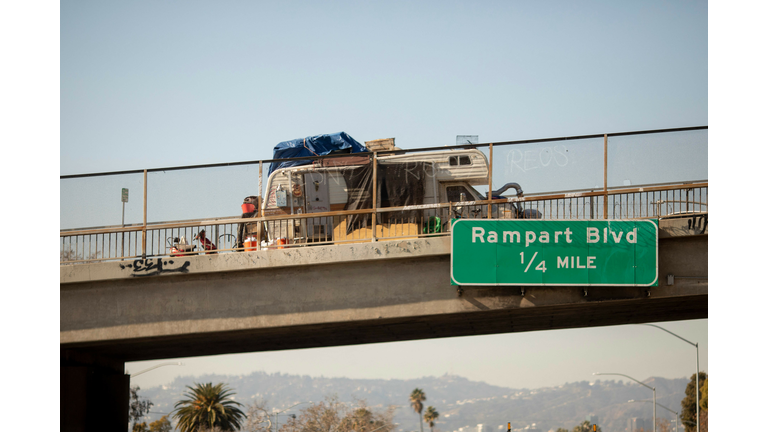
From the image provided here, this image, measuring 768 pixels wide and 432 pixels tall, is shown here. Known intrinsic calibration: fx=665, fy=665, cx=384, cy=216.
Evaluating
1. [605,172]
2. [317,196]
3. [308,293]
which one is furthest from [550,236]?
[317,196]

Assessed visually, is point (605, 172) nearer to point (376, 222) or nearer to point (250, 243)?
point (376, 222)

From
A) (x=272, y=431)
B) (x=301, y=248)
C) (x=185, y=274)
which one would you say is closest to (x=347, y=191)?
(x=301, y=248)

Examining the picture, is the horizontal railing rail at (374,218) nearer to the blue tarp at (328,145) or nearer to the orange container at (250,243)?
the orange container at (250,243)

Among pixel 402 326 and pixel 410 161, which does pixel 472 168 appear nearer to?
pixel 410 161

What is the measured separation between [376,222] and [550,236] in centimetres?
365

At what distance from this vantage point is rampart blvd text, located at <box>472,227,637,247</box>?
525 inches

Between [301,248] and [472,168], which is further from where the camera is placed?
[472,168]

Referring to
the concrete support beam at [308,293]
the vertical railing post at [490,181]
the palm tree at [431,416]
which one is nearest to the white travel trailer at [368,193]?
the vertical railing post at [490,181]

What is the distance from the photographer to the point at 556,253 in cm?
1339

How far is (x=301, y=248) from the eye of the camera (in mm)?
14031

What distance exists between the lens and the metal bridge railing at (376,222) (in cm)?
1363

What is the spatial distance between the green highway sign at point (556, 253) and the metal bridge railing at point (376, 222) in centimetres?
44

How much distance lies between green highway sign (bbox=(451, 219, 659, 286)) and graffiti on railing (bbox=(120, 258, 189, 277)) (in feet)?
18.9

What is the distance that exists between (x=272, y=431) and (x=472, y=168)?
47.9m
